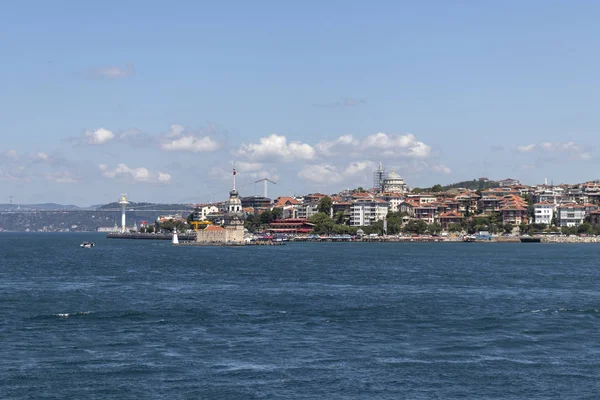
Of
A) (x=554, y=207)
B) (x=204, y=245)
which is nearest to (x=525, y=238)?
(x=554, y=207)

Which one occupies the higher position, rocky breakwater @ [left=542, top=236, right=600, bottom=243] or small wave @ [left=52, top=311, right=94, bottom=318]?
rocky breakwater @ [left=542, top=236, right=600, bottom=243]

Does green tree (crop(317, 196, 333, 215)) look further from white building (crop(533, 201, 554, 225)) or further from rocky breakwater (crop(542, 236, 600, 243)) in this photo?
rocky breakwater (crop(542, 236, 600, 243))

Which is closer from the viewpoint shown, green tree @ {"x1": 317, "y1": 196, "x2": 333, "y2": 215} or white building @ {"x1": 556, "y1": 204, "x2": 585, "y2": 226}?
white building @ {"x1": 556, "y1": 204, "x2": 585, "y2": 226}

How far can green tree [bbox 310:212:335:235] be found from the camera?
521 ft

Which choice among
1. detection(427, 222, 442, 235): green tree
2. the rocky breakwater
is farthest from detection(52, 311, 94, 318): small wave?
detection(427, 222, 442, 235): green tree

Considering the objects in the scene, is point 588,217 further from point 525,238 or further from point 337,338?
point 337,338

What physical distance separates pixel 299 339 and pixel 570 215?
5255 inches

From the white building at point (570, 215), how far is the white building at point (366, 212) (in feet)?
103

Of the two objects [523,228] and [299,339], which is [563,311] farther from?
[523,228]

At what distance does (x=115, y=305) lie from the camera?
1499 inches

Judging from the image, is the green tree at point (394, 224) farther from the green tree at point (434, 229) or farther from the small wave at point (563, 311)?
the small wave at point (563, 311)

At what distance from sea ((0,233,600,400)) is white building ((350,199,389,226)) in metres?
112

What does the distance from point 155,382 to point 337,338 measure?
8.02m

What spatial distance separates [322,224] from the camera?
6314 inches
